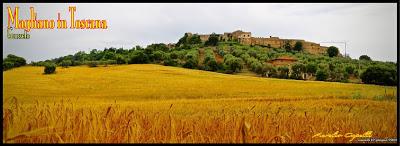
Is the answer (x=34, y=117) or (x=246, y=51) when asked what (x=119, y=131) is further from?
(x=246, y=51)

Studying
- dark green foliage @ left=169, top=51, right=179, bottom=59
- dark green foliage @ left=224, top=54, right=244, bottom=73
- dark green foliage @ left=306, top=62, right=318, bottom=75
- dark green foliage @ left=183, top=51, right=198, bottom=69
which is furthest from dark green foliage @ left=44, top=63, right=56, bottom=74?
dark green foliage @ left=306, top=62, right=318, bottom=75

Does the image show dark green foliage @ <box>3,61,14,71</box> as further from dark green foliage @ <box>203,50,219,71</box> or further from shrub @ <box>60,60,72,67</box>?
dark green foliage @ <box>203,50,219,71</box>

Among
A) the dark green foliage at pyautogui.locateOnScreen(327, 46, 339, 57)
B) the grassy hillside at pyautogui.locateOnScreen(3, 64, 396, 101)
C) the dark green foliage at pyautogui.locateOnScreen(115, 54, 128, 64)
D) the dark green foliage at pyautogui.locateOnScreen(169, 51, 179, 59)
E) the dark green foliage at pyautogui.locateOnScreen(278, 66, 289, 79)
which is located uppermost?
the dark green foliage at pyautogui.locateOnScreen(169, 51, 179, 59)

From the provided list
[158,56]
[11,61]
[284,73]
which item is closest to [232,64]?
[284,73]

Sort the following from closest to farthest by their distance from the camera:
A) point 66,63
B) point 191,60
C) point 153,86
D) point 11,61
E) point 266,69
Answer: point 11,61 < point 66,63 < point 153,86 < point 191,60 < point 266,69

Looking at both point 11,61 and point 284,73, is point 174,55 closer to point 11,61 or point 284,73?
point 284,73

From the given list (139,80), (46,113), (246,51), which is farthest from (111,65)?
(246,51)

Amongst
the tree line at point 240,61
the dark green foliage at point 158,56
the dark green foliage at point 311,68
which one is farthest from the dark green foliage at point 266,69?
the dark green foliage at point 158,56

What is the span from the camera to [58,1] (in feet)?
18.2

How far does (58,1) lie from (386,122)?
198 inches

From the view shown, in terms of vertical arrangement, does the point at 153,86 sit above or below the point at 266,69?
below

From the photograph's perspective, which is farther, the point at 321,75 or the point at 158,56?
the point at 321,75

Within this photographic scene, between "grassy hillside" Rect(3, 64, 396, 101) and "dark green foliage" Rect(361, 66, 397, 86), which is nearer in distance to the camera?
"grassy hillside" Rect(3, 64, 396, 101)

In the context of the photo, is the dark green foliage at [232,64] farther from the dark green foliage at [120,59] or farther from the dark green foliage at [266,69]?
the dark green foliage at [120,59]
